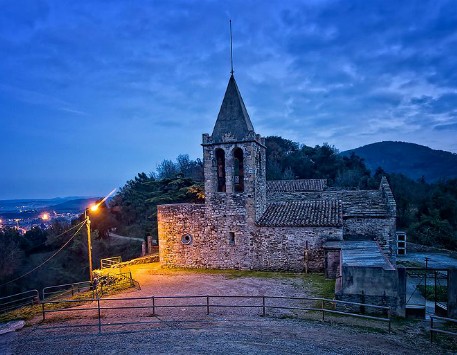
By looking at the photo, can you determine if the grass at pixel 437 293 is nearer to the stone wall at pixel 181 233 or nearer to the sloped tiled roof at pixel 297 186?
the stone wall at pixel 181 233

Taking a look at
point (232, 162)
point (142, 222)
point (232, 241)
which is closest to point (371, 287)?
point (232, 241)

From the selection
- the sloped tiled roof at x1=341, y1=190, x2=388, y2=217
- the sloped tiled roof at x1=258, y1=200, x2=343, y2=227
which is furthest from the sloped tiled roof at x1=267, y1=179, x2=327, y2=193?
the sloped tiled roof at x1=258, y1=200, x2=343, y2=227

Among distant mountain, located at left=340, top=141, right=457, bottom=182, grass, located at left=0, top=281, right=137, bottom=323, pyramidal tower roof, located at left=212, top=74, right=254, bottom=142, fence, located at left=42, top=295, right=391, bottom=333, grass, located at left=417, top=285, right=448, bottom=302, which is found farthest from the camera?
distant mountain, located at left=340, top=141, right=457, bottom=182

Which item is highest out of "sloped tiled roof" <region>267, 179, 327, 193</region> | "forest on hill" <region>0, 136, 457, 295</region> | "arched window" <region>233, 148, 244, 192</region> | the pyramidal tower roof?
the pyramidal tower roof

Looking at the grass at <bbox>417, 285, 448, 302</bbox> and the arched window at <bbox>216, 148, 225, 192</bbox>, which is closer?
the grass at <bbox>417, 285, 448, 302</bbox>

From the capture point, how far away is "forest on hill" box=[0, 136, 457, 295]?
33.9 m

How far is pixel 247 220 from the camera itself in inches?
742

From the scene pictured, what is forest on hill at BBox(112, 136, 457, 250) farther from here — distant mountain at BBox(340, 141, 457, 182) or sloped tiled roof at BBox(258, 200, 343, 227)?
distant mountain at BBox(340, 141, 457, 182)

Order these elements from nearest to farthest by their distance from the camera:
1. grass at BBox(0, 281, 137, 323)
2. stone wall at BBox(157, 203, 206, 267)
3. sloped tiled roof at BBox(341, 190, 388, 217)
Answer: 1. grass at BBox(0, 281, 137, 323)
2. sloped tiled roof at BBox(341, 190, 388, 217)
3. stone wall at BBox(157, 203, 206, 267)

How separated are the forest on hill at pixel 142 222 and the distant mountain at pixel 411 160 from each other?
28.3m

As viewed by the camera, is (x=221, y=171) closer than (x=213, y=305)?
No

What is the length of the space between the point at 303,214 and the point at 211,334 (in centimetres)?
1029

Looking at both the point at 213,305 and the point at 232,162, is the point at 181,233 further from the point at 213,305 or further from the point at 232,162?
the point at 213,305

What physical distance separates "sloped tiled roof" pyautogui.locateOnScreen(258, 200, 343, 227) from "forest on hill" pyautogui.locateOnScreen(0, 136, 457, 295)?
13679 millimetres
